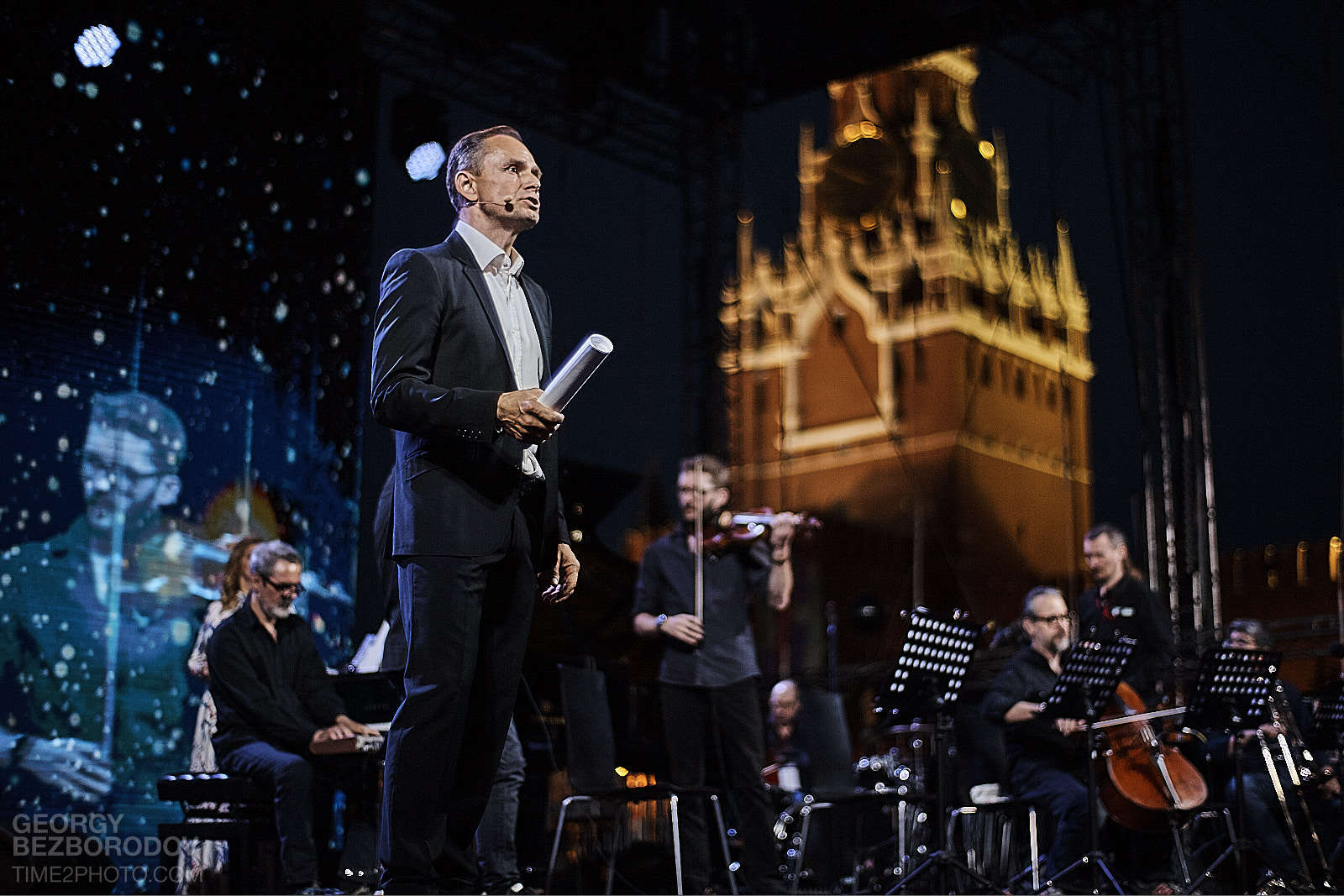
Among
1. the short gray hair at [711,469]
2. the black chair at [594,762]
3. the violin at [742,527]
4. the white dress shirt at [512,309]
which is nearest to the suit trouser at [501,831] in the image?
the black chair at [594,762]

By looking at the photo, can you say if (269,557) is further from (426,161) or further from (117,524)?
(426,161)

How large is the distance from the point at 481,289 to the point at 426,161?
508 centimetres

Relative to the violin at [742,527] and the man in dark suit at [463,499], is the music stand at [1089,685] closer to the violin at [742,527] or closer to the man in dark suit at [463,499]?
the violin at [742,527]

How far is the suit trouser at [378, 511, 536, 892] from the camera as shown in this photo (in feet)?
8.31

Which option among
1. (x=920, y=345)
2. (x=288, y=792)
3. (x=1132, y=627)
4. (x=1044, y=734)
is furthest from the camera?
(x=920, y=345)

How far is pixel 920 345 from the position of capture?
41.5m

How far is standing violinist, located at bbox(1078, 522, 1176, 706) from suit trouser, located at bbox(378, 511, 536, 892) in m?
3.50

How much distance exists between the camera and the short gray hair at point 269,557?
489 cm

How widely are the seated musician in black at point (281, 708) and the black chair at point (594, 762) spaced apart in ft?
2.14

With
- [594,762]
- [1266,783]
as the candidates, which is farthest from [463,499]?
[1266,783]

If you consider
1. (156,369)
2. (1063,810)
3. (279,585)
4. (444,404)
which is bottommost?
(1063,810)

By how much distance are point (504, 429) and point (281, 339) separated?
4.38 meters

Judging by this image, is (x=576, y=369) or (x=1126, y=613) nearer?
(x=576, y=369)

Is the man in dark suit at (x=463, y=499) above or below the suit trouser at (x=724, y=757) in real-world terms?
above
